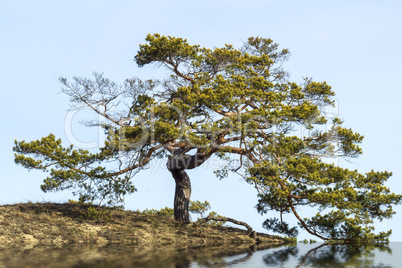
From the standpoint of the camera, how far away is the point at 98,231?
22.0 m

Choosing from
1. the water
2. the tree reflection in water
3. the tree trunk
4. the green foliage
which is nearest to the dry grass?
the green foliage

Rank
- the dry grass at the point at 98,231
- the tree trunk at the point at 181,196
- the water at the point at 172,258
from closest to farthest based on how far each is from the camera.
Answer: the water at the point at 172,258 < the dry grass at the point at 98,231 < the tree trunk at the point at 181,196

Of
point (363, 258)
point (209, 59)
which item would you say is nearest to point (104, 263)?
point (363, 258)

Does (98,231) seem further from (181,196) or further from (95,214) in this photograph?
(181,196)

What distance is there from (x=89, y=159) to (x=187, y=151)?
5.50m

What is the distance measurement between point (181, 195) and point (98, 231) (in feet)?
18.0

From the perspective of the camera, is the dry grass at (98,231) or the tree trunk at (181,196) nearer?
the dry grass at (98,231)

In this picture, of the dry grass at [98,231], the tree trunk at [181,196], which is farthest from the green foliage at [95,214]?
the tree trunk at [181,196]

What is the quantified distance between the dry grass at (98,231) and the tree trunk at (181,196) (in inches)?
25.1

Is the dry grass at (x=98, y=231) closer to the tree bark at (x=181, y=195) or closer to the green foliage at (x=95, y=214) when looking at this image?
the green foliage at (x=95, y=214)

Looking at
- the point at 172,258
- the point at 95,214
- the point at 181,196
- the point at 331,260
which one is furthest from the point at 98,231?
the point at 331,260

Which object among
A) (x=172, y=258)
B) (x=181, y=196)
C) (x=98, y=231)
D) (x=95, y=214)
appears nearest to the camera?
(x=172, y=258)

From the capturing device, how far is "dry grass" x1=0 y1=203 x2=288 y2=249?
20.5 metres

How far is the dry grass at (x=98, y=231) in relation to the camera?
2055 centimetres
